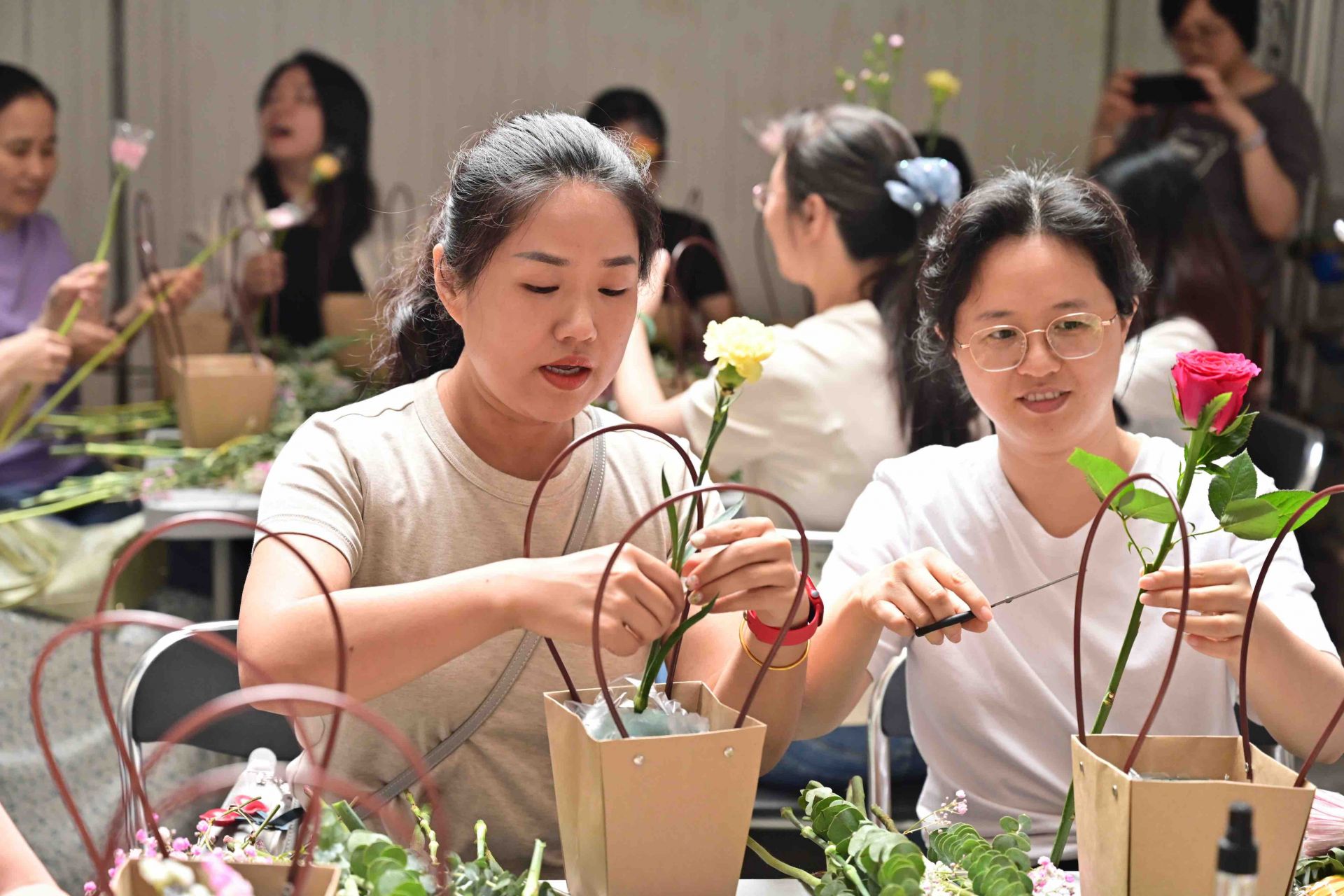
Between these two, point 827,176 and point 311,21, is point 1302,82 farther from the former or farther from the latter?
point 311,21

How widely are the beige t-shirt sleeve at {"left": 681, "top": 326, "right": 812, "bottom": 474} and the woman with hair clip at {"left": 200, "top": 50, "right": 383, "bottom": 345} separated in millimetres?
2265

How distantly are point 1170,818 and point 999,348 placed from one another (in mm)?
537

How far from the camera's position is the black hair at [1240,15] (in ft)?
13.2

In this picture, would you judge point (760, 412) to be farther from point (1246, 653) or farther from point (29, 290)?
point (29, 290)

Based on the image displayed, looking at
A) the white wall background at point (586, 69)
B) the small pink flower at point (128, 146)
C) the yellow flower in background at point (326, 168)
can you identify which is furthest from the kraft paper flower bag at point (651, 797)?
the white wall background at point (586, 69)

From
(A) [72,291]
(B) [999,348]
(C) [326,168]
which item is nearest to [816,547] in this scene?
(B) [999,348]

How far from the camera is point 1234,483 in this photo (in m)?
0.96

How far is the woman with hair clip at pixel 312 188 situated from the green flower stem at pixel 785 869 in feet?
11.2

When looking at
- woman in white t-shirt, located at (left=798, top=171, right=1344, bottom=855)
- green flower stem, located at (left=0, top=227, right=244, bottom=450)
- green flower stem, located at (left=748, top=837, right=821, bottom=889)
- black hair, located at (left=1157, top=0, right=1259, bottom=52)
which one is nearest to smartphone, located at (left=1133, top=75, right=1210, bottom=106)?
black hair, located at (left=1157, top=0, right=1259, bottom=52)

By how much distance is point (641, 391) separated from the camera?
7.80 feet

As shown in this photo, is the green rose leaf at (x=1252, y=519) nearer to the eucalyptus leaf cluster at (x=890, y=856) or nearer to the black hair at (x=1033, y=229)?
the eucalyptus leaf cluster at (x=890, y=856)

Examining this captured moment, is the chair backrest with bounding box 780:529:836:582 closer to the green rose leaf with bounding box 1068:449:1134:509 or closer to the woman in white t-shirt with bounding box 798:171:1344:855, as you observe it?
the woman in white t-shirt with bounding box 798:171:1344:855

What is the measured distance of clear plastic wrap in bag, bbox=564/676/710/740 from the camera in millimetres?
927

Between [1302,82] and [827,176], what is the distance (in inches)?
103
